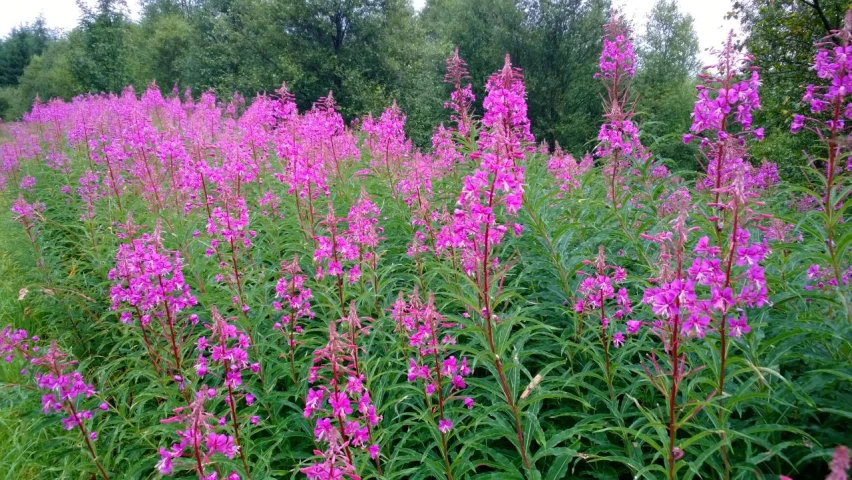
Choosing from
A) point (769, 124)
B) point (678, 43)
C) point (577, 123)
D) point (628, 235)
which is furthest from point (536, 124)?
point (678, 43)

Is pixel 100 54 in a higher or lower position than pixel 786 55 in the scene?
higher

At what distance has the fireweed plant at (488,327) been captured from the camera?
A: 2303 millimetres

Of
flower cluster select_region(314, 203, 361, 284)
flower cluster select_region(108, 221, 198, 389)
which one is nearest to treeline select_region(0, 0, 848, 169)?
flower cluster select_region(314, 203, 361, 284)

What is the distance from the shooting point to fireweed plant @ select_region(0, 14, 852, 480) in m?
2.30

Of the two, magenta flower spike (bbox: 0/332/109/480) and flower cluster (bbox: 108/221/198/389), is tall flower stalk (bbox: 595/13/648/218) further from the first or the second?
magenta flower spike (bbox: 0/332/109/480)

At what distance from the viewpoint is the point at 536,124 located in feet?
79.2

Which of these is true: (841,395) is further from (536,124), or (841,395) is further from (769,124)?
(536,124)

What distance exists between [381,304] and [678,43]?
1960 inches

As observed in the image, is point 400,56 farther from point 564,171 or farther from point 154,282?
point 154,282

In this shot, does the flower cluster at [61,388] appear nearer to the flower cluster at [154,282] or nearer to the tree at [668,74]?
the flower cluster at [154,282]

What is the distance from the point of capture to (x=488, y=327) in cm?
256

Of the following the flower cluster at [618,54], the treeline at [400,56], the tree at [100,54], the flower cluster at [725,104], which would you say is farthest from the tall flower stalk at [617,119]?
the tree at [100,54]

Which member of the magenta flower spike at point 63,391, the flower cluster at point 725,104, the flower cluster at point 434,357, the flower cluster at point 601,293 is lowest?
the magenta flower spike at point 63,391

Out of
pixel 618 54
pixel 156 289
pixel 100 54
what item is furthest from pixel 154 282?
pixel 100 54
